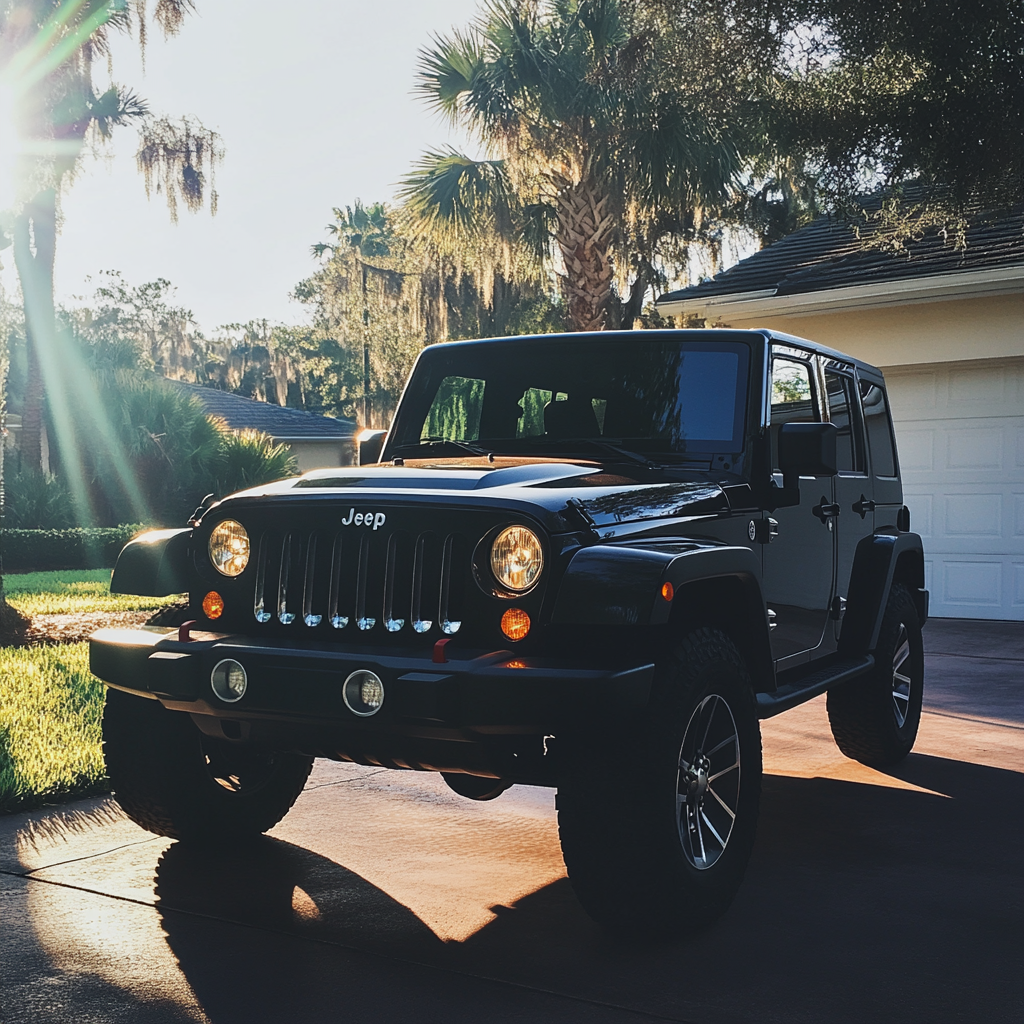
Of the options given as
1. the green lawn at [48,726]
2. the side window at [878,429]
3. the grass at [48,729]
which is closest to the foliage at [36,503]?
the green lawn at [48,726]

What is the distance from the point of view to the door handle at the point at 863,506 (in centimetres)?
631

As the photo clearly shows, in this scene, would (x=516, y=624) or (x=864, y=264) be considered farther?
(x=864, y=264)

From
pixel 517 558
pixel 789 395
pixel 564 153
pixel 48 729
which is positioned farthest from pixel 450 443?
pixel 564 153

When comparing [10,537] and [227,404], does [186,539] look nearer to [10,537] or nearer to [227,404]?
[10,537]

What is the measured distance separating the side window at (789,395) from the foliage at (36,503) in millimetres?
20362

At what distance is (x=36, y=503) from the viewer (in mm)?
23797

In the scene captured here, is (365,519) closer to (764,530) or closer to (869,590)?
(764,530)

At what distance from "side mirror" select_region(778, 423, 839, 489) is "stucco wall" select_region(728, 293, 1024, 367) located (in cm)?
821

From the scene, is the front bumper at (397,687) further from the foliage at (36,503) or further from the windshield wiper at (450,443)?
the foliage at (36,503)

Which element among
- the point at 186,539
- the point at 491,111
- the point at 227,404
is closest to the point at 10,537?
the point at 491,111

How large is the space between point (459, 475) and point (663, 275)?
2956 centimetres

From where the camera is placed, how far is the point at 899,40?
10430 millimetres

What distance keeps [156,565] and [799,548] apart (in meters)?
2.61

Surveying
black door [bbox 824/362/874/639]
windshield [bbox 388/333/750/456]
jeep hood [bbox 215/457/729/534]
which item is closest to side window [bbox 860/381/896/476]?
black door [bbox 824/362/874/639]
